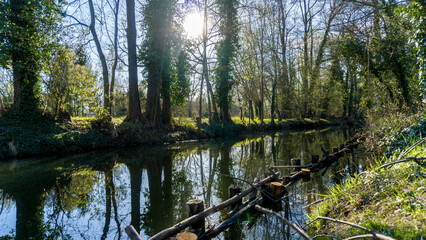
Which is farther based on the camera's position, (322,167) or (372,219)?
(322,167)

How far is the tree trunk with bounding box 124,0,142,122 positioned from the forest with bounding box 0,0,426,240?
90mm

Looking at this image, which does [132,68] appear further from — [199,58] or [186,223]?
[186,223]

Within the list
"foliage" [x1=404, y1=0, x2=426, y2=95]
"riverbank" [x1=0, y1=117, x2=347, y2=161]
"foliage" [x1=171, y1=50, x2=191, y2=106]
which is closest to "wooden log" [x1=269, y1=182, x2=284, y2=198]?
"foliage" [x1=404, y1=0, x2=426, y2=95]

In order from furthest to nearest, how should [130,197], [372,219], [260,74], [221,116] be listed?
[260,74] < [221,116] < [130,197] < [372,219]

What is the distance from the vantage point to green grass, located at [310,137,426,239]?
2546 millimetres

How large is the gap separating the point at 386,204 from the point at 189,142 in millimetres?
14557

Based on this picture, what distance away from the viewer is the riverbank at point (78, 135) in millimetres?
10734

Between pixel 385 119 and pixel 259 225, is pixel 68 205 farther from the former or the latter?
pixel 385 119

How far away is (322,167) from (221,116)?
15251 mm

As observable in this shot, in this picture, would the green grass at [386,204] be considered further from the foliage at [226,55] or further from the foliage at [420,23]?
the foliage at [226,55]

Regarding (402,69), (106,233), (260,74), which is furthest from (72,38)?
(260,74)

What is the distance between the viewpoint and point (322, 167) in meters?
8.35

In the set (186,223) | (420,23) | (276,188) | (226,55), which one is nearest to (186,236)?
(186,223)

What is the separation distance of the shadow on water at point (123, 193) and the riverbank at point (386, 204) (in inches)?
31.8
